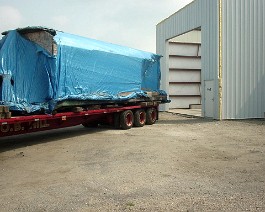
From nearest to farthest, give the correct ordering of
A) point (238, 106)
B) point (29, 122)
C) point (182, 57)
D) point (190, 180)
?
point (190, 180) → point (29, 122) → point (238, 106) → point (182, 57)

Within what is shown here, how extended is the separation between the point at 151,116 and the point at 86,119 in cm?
475

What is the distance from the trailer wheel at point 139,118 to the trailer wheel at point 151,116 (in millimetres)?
491

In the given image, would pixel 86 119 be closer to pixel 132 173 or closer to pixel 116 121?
pixel 116 121

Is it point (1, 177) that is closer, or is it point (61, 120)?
point (1, 177)

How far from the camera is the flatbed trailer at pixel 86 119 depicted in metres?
8.79

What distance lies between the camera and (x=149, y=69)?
15.8 meters

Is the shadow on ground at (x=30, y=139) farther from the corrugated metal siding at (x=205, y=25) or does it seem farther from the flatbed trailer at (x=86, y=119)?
the corrugated metal siding at (x=205, y=25)

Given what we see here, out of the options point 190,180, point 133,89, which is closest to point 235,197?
point 190,180

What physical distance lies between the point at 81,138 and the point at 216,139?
15.7ft

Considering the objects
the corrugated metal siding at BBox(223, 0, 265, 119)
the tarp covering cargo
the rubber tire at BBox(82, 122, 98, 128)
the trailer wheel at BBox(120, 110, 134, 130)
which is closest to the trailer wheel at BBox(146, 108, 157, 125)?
the trailer wheel at BBox(120, 110, 134, 130)

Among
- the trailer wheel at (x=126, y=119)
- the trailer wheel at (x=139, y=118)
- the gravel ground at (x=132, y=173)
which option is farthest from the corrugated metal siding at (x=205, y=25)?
the gravel ground at (x=132, y=173)

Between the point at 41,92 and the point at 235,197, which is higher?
the point at 41,92

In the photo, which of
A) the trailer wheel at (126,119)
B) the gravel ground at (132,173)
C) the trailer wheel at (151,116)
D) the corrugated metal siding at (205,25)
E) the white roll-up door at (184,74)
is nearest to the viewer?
the gravel ground at (132,173)

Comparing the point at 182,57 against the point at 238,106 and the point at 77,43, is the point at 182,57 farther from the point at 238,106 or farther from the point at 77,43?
the point at 77,43
